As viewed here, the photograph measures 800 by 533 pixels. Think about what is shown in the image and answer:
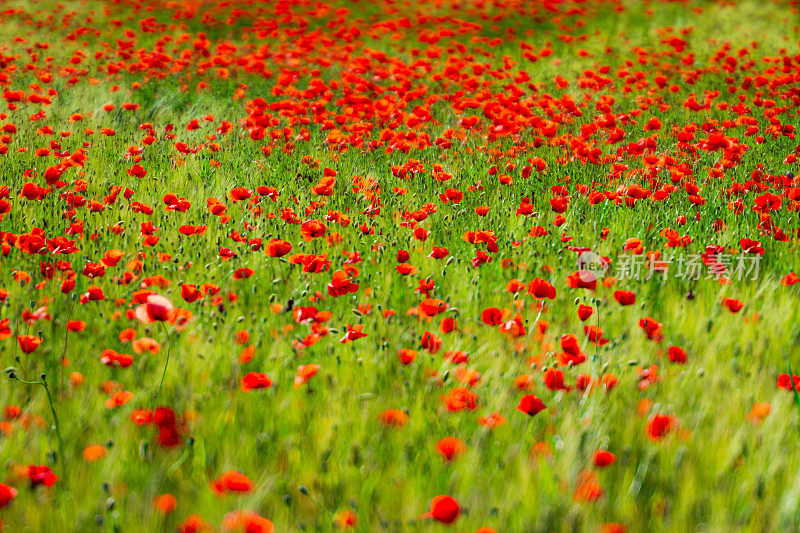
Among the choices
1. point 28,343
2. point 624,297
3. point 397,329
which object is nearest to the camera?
point 28,343

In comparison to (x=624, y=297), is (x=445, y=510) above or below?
below

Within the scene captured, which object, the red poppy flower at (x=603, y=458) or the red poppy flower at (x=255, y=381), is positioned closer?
the red poppy flower at (x=603, y=458)

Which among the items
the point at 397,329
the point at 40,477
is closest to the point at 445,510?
the point at 40,477

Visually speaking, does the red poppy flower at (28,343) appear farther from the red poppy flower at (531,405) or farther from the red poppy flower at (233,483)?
the red poppy flower at (531,405)

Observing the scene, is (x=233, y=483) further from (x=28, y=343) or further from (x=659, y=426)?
(x=659, y=426)

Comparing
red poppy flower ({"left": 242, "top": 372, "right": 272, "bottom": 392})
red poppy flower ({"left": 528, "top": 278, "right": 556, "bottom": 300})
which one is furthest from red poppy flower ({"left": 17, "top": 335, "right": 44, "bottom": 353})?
red poppy flower ({"left": 528, "top": 278, "right": 556, "bottom": 300})

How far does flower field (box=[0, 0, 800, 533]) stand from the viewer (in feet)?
5.34

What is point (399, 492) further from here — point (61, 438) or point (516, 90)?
point (516, 90)

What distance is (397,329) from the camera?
252 centimetres

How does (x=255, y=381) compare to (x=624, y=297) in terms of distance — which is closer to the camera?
(x=255, y=381)

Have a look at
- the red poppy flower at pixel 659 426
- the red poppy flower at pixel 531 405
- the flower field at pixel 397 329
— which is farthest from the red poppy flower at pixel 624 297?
the red poppy flower at pixel 531 405

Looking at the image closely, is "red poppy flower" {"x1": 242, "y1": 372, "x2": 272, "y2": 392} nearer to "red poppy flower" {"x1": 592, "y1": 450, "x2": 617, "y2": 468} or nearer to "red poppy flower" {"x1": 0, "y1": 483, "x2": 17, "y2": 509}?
"red poppy flower" {"x1": 0, "y1": 483, "x2": 17, "y2": 509}

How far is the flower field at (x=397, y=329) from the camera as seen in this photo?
5.34 feet

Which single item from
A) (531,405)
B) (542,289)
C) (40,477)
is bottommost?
(40,477)
